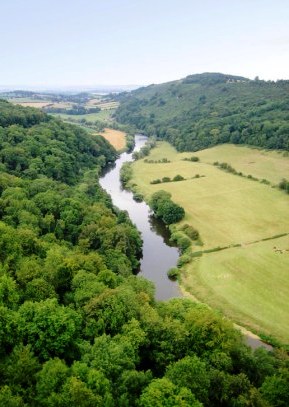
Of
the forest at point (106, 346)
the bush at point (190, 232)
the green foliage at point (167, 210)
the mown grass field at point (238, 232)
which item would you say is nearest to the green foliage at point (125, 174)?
the mown grass field at point (238, 232)

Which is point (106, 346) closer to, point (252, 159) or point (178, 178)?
point (178, 178)

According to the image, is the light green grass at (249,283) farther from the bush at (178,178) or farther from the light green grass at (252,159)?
the bush at (178,178)

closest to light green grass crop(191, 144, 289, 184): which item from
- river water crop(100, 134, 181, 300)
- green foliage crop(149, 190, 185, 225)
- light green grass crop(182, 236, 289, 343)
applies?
green foliage crop(149, 190, 185, 225)

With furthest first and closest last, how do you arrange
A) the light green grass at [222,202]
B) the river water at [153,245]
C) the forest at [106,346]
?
the light green grass at [222,202] → the river water at [153,245] → the forest at [106,346]

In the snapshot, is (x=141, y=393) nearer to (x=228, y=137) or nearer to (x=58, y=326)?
(x=58, y=326)

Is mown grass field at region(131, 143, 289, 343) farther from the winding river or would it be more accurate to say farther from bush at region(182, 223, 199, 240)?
the winding river

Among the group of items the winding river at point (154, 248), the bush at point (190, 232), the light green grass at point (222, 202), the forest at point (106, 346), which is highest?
the forest at point (106, 346)

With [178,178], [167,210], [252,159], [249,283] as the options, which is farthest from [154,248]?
[252,159]
